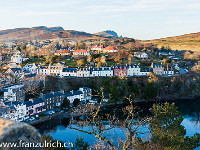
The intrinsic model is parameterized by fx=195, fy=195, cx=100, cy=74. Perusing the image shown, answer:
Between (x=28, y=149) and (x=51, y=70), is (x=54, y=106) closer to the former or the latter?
(x=51, y=70)

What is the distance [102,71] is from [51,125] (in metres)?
21.0

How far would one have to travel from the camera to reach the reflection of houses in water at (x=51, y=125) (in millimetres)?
23656

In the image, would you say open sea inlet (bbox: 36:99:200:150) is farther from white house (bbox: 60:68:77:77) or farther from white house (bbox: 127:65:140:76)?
white house (bbox: 60:68:77:77)

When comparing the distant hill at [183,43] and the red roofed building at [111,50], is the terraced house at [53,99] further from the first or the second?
the distant hill at [183,43]

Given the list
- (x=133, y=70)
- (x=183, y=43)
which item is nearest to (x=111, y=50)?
(x=133, y=70)

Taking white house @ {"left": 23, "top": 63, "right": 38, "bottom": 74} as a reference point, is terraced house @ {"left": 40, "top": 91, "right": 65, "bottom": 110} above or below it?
below

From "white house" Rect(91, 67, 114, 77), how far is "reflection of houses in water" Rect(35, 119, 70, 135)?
17.8 metres

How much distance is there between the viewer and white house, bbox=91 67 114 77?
43.7 m

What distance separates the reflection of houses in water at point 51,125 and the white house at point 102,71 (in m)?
17.8

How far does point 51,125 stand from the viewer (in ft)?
83.5

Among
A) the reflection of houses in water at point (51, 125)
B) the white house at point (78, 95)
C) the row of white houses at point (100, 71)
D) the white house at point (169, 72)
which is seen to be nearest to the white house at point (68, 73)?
the row of white houses at point (100, 71)

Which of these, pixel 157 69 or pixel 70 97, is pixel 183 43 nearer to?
pixel 157 69

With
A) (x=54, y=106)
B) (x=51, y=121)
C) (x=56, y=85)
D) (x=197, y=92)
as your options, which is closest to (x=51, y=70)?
(x=56, y=85)

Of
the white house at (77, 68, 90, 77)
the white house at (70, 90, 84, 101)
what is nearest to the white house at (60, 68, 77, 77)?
the white house at (77, 68, 90, 77)
